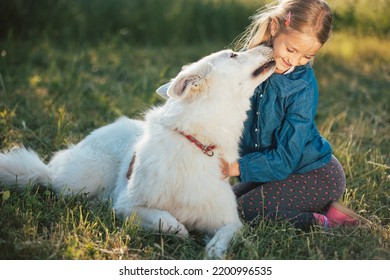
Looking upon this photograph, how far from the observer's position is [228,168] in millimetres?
3486

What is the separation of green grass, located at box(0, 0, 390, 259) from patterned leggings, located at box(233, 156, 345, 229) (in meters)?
0.22

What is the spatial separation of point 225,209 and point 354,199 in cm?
128

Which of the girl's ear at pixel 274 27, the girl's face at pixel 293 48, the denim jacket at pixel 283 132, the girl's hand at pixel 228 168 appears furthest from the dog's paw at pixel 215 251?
the girl's ear at pixel 274 27

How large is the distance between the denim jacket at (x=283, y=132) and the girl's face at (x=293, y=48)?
131 millimetres

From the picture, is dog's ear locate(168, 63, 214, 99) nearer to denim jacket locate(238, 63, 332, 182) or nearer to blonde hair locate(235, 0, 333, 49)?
denim jacket locate(238, 63, 332, 182)

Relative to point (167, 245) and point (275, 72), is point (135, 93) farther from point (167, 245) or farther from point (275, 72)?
point (167, 245)

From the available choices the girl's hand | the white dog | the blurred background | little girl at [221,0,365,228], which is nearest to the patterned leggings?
little girl at [221,0,365,228]

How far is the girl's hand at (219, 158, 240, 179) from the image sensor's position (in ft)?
11.2

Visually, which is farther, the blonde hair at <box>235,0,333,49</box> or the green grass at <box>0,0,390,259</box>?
the blonde hair at <box>235,0,333,49</box>

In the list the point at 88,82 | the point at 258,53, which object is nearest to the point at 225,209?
the point at 258,53

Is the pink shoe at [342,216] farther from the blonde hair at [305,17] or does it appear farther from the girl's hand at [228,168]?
the blonde hair at [305,17]

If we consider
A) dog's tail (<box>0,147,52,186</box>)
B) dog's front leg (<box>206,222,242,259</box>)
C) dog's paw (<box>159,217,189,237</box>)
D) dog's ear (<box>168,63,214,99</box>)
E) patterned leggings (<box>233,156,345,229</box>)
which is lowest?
patterned leggings (<box>233,156,345,229</box>)

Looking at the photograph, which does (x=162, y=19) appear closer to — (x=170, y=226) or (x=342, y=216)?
(x=342, y=216)

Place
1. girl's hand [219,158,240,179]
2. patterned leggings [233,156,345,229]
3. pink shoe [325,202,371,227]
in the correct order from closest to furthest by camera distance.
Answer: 1. girl's hand [219,158,240,179]
2. pink shoe [325,202,371,227]
3. patterned leggings [233,156,345,229]
